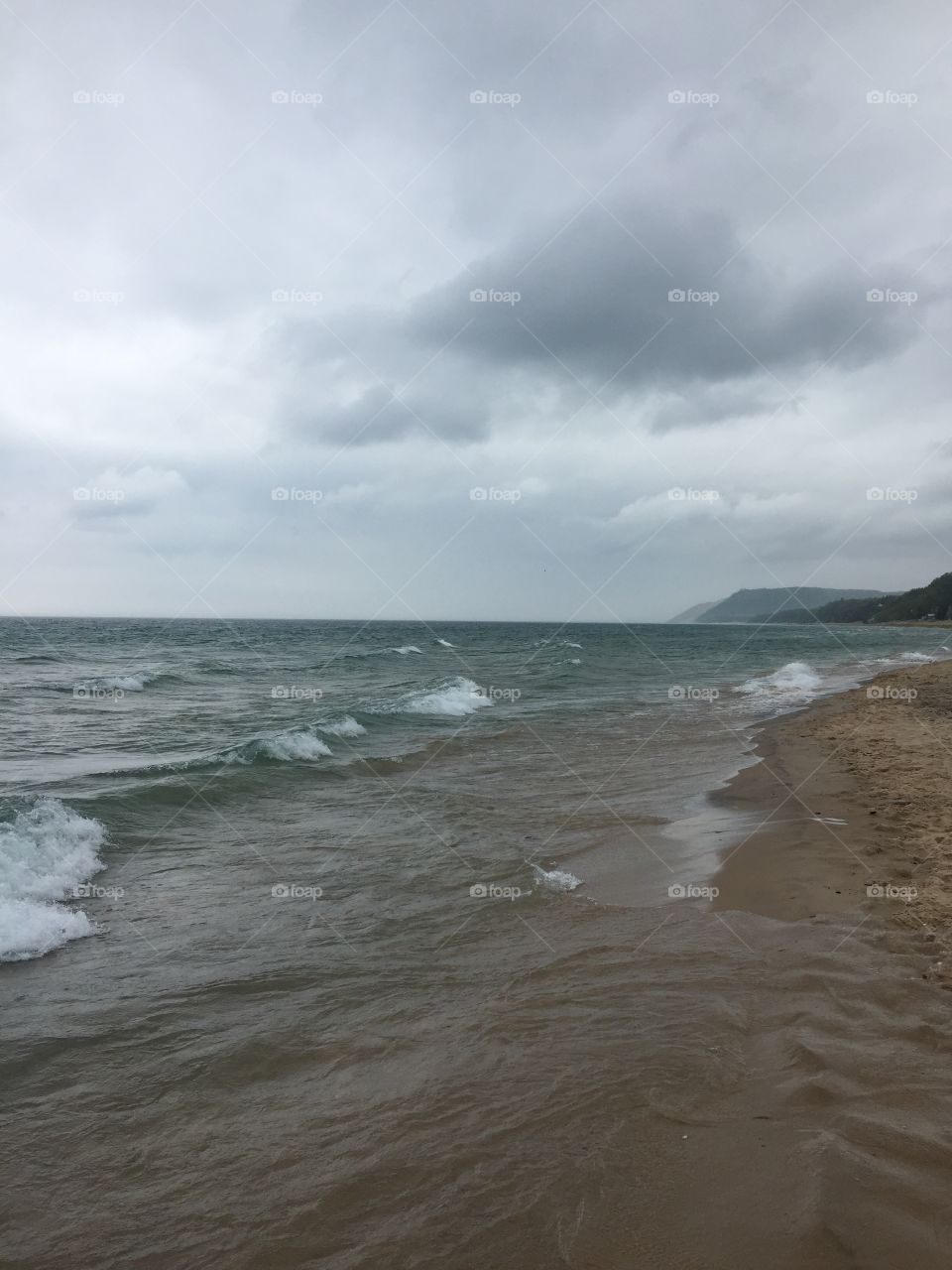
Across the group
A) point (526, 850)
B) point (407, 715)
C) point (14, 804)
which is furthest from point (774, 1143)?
point (407, 715)

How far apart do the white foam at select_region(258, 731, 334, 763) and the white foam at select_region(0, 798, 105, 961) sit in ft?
16.6

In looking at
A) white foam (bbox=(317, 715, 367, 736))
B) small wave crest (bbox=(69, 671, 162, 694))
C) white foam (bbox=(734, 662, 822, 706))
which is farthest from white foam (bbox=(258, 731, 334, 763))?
white foam (bbox=(734, 662, 822, 706))

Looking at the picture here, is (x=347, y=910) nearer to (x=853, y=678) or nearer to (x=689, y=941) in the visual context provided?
(x=689, y=941)

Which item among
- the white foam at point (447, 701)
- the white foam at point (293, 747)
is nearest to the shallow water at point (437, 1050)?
the white foam at point (293, 747)

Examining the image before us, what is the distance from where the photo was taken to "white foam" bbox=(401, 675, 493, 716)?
2381 centimetres

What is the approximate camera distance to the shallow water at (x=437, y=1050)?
3.33 meters

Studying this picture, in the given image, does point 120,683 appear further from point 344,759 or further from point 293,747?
point 344,759

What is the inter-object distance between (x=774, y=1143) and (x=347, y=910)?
4.85 meters

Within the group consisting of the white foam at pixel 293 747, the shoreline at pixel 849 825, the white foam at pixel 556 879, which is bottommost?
the white foam at pixel 556 879

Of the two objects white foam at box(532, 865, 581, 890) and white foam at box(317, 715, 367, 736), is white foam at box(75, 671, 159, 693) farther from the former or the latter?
white foam at box(532, 865, 581, 890)

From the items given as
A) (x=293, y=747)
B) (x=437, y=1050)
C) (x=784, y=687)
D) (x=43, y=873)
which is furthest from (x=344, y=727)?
(x=784, y=687)

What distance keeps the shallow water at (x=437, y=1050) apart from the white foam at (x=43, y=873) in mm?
36

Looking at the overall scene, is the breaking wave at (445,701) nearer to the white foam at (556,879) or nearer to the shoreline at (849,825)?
the shoreline at (849,825)

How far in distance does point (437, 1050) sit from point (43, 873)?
233 inches
